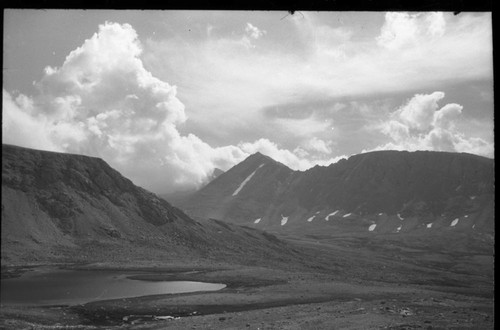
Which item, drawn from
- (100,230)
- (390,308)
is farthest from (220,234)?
(390,308)

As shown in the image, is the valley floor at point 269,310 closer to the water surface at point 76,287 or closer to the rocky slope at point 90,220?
the water surface at point 76,287

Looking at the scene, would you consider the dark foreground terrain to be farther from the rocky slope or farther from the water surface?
the water surface

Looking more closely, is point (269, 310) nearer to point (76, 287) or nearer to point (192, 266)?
point (76, 287)

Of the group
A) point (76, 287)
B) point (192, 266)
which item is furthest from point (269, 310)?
point (192, 266)

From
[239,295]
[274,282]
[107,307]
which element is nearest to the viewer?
[107,307]

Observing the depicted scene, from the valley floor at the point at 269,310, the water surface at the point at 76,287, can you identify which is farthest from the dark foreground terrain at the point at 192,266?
the water surface at the point at 76,287
